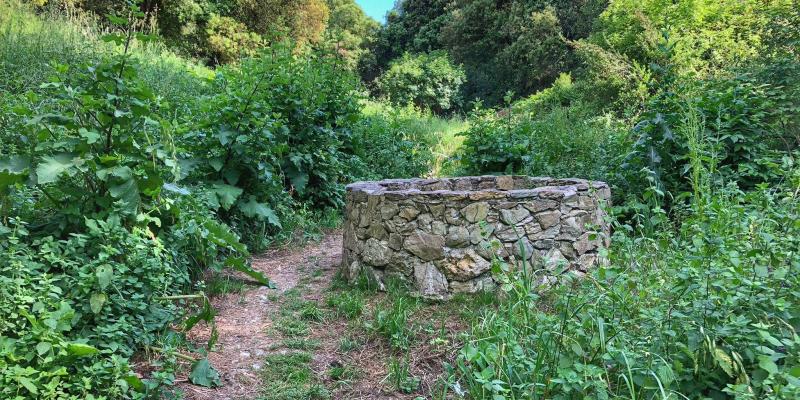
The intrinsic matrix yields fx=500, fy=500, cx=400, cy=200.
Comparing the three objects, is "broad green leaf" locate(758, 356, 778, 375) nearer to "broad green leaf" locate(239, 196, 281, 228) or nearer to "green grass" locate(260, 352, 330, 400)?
"green grass" locate(260, 352, 330, 400)

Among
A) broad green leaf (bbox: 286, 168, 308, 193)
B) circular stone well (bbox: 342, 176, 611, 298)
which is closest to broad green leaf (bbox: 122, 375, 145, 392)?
circular stone well (bbox: 342, 176, 611, 298)

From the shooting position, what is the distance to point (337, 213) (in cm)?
652

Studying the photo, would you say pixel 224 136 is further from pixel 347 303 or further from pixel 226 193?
pixel 347 303

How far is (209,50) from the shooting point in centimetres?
1680

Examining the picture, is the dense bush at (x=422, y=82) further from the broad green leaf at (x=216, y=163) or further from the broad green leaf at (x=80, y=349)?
the broad green leaf at (x=80, y=349)

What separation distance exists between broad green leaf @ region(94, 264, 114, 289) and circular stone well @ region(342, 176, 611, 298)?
211 cm

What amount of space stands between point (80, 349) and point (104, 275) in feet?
1.20

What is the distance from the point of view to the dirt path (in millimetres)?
2748

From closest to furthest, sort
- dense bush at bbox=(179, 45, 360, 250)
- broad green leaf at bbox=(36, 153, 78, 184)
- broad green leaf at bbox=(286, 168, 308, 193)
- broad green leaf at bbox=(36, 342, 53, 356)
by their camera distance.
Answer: broad green leaf at bbox=(36, 342, 53, 356) → broad green leaf at bbox=(36, 153, 78, 184) → dense bush at bbox=(179, 45, 360, 250) → broad green leaf at bbox=(286, 168, 308, 193)

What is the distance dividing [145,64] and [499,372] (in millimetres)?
7380

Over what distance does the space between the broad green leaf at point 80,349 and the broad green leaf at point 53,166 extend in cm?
86

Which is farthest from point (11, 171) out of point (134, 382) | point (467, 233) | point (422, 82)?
point (422, 82)

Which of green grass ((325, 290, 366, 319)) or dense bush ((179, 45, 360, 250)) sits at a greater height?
dense bush ((179, 45, 360, 250))

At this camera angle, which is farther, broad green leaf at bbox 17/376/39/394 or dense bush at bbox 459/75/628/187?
dense bush at bbox 459/75/628/187
